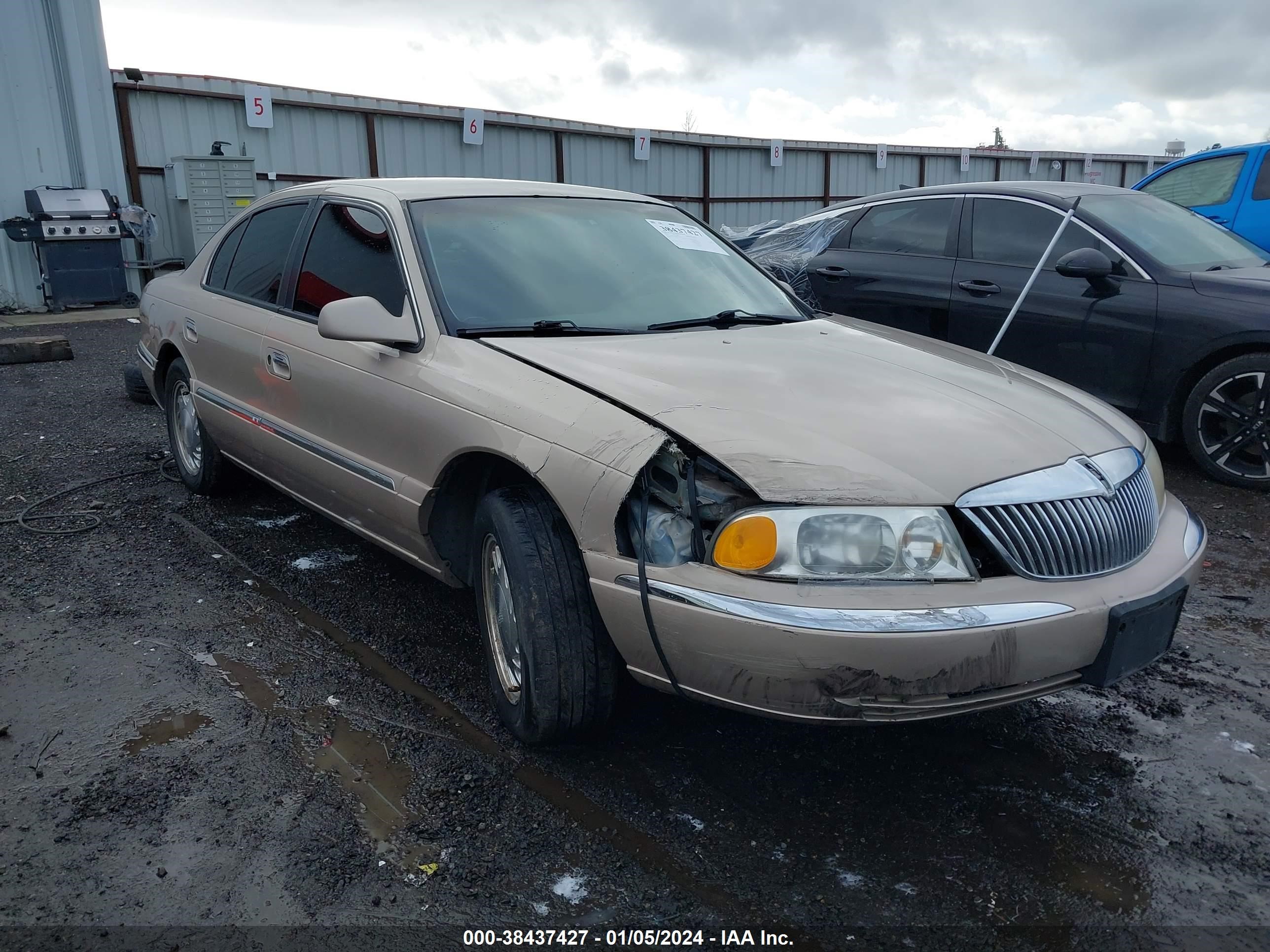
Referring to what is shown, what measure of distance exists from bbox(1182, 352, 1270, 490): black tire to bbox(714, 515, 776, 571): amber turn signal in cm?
374

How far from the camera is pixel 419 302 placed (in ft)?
9.87

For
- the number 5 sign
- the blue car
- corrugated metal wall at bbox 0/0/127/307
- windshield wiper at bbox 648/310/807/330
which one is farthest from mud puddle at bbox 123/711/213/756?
the number 5 sign

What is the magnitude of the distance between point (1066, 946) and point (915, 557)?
2.64 ft

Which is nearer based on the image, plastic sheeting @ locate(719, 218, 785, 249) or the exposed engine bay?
the exposed engine bay

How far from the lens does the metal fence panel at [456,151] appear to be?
14477 mm

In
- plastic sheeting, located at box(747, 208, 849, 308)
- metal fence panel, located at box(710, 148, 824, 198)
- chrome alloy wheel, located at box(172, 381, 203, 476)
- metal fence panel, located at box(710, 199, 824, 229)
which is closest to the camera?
chrome alloy wheel, located at box(172, 381, 203, 476)

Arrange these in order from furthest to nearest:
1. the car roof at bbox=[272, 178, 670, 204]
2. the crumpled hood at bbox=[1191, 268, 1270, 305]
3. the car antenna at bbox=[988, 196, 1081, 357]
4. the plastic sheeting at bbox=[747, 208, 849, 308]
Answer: the plastic sheeting at bbox=[747, 208, 849, 308], the car antenna at bbox=[988, 196, 1081, 357], the crumpled hood at bbox=[1191, 268, 1270, 305], the car roof at bbox=[272, 178, 670, 204]

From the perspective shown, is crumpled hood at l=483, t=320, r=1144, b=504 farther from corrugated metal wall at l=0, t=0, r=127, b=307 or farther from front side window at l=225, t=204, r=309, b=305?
corrugated metal wall at l=0, t=0, r=127, b=307

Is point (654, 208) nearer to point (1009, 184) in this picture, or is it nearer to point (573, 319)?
point (573, 319)

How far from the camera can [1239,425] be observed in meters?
4.79

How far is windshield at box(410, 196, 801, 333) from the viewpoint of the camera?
119 inches

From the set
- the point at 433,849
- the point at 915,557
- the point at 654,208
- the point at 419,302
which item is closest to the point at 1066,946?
the point at 915,557

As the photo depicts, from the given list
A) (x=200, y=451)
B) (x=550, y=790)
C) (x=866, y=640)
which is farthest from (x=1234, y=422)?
(x=200, y=451)

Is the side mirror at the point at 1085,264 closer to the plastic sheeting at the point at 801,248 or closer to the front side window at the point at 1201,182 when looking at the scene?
the plastic sheeting at the point at 801,248
